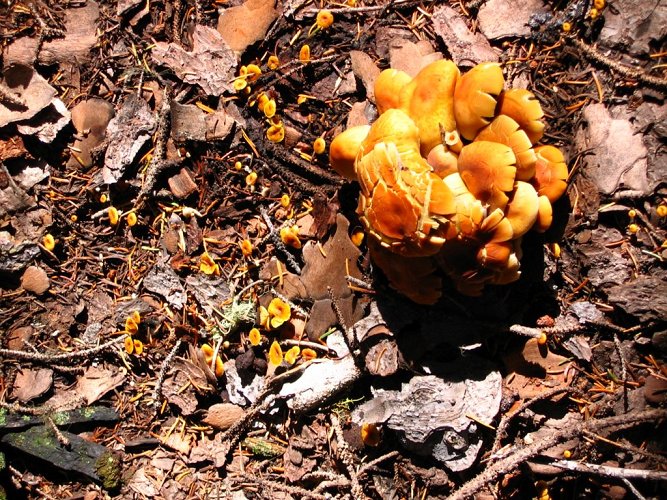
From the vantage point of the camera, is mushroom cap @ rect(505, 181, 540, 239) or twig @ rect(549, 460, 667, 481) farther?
twig @ rect(549, 460, 667, 481)

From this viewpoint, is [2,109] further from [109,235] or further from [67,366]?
[67,366]

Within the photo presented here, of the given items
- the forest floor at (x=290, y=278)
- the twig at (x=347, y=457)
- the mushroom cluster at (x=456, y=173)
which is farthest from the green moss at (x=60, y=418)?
the mushroom cluster at (x=456, y=173)

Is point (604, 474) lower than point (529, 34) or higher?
lower

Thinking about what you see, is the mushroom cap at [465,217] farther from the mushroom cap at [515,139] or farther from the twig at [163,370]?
the twig at [163,370]

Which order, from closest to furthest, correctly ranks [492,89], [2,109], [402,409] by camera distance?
1. [492,89]
2. [402,409]
3. [2,109]

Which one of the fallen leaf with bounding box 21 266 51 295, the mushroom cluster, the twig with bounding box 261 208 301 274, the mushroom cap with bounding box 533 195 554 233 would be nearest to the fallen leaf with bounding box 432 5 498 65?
the mushroom cluster

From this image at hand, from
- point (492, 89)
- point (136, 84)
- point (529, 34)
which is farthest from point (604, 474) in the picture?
point (136, 84)

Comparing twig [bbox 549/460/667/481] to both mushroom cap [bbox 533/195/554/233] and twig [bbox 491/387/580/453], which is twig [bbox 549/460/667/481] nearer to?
twig [bbox 491/387/580/453]

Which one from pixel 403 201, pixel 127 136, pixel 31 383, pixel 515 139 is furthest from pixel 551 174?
pixel 31 383
